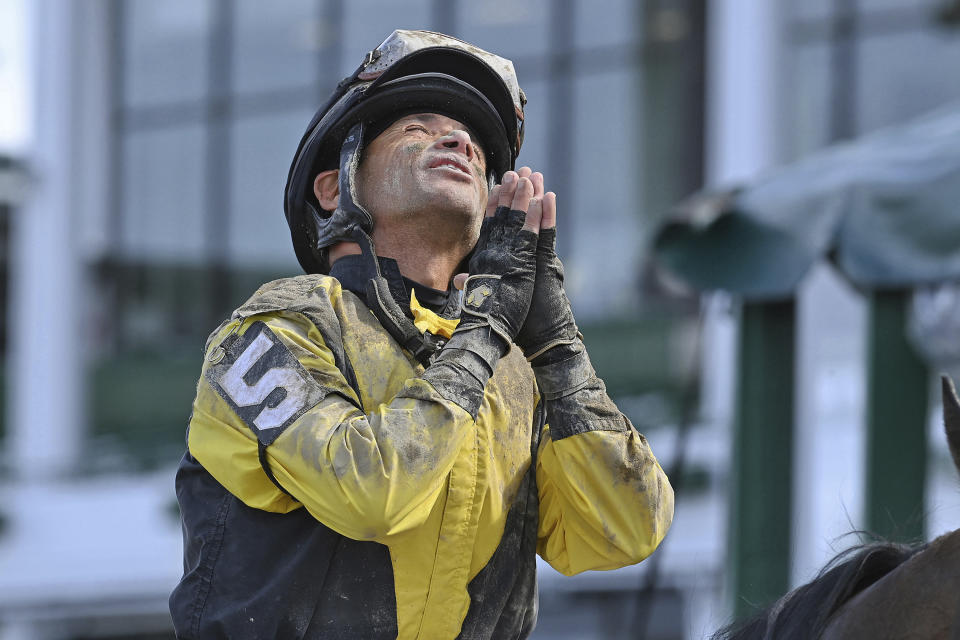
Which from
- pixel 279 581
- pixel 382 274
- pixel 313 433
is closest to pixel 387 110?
pixel 382 274

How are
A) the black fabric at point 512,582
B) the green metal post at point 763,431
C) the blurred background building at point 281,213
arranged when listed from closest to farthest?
the black fabric at point 512,582 → the green metal post at point 763,431 → the blurred background building at point 281,213

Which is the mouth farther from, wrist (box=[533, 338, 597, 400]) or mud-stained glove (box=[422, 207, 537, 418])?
wrist (box=[533, 338, 597, 400])

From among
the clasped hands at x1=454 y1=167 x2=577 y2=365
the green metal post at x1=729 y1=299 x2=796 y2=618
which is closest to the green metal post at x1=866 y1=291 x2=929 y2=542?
the green metal post at x1=729 y1=299 x2=796 y2=618

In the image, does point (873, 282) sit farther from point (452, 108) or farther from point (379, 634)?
point (379, 634)

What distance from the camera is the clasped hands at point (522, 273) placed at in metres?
2.00

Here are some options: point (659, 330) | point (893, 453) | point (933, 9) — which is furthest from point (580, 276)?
point (893, 453)

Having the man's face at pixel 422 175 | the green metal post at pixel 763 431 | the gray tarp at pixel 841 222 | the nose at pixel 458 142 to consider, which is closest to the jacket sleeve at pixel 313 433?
the man's face at pixel 422 175

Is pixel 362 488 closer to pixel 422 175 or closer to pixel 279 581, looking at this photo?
pixel 279 581

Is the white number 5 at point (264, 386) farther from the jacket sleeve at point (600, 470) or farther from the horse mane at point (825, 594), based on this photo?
the horse mane at point (825, 594)

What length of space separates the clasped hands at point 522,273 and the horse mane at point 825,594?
1.73 ft

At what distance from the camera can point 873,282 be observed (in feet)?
15.0

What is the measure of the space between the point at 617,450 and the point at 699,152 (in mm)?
11202

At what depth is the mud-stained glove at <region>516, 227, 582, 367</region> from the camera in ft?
6.72

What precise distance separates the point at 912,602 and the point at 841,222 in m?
3.28
